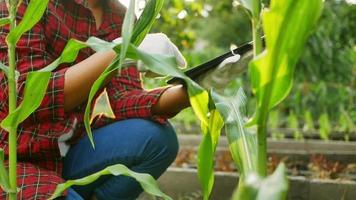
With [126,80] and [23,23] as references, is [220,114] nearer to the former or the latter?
[23,23]

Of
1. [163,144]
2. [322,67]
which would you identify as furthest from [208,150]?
[322,67]

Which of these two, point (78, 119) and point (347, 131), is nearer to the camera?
point (78, 119)

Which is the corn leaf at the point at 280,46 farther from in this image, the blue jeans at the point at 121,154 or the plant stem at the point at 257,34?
the blue jeans at the point at 121,154

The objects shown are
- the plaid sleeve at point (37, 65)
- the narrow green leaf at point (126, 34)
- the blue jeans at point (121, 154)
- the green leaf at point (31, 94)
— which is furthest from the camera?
the blue jeans at point (121, 154)

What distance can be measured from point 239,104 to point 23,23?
1.39 feet

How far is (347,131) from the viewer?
3.45 metres

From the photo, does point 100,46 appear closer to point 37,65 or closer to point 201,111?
point 201,111

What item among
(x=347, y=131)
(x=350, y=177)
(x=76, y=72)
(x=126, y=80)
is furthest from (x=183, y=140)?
(x=76, y=72)

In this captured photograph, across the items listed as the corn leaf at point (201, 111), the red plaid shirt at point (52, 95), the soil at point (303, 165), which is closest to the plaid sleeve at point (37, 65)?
the red plaid shirt at point (52, 95)

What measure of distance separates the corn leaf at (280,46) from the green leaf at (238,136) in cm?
11

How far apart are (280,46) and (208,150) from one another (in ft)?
1.02

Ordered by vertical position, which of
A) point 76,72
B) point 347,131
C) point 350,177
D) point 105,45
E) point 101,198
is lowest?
point 347,131

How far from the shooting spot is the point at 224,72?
1182 mm

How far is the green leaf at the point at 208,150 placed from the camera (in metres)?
1.08
